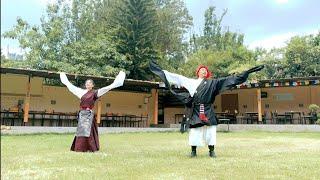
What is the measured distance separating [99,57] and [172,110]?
5060 millimetres

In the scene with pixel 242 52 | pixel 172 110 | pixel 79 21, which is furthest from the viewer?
pixel 242 52

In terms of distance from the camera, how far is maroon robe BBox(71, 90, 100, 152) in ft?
24.4

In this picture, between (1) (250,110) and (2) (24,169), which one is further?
(1) (250,110)

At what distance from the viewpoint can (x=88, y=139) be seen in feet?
24.6

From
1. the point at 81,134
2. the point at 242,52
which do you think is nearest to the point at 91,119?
the point at 81,134

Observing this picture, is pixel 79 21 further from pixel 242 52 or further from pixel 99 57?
pixel 242 52

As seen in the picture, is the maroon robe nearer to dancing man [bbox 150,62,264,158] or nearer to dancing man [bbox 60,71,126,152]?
dancing man [bbox 60,71,126,152]

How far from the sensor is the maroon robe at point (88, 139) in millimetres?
7438

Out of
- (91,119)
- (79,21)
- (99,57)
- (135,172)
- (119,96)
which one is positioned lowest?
(135,172)

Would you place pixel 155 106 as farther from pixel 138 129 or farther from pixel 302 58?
pixel 302 58

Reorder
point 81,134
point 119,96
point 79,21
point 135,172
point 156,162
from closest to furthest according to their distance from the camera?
point 135,172, point 156,162, point 81,134, point 119,96, point 79,21

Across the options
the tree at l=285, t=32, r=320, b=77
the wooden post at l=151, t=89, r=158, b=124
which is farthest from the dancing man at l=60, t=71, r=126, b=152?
the tree at l=285, t=32, r=320, b=77

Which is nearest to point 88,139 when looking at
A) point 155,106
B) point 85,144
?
point 85,144

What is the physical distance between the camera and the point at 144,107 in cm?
2141
